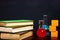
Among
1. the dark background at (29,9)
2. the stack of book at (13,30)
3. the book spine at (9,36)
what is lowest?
the book spine at (9,36)

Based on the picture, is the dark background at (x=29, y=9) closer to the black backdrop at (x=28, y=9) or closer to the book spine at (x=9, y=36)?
the black backdrop at (x=28, y=9)

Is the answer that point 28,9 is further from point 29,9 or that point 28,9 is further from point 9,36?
point 9,36

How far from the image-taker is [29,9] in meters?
1.29

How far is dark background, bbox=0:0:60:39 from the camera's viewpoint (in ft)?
4.14

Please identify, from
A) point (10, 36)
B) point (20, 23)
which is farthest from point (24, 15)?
point (10, 36)

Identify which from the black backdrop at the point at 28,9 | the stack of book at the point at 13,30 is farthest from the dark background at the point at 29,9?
the stack of book at the point at 13,30

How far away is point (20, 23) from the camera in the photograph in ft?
3.45

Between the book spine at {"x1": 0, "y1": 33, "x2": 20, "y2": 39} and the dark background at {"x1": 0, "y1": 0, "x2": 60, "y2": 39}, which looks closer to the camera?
the book spine at {"x1": 0, "y1": 33, "x2": 20, "y2": 39}

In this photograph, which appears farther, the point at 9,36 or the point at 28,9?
the point at 28,9

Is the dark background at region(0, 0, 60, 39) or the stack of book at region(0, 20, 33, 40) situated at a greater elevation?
the dark background at region(0, 0, 60, 39)

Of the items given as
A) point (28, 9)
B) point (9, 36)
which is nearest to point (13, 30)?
point (9, 36)

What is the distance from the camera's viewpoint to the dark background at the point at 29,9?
1.26 metres

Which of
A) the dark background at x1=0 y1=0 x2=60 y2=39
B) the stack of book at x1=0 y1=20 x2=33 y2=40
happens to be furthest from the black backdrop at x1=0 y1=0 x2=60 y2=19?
the stack of book at x1=0 y1=20 x2=33 y2=40

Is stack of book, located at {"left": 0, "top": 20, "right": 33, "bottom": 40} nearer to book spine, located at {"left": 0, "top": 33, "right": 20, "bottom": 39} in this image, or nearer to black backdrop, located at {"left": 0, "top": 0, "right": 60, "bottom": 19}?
book spine, located at {"left": 0, "top": 33, "right": 20, "bottom": 39}
